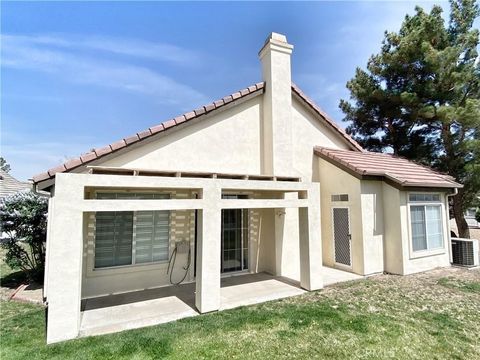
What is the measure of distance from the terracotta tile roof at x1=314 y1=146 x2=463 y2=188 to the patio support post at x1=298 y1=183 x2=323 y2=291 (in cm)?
351

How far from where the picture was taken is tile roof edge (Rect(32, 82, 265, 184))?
27.7ft

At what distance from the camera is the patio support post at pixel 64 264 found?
20.6ft

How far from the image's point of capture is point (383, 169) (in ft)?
43.2

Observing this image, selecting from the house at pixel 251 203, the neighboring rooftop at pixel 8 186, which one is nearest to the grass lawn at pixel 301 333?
the house at pixel 251 203

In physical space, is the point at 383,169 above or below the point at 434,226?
above


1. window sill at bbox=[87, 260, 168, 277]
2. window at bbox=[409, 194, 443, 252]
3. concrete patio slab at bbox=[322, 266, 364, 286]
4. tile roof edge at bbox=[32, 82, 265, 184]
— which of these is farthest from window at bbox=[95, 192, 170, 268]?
window at bbox=[409, 194, 443, 252]

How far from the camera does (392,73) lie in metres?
19.3

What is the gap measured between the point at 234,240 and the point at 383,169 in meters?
8.23

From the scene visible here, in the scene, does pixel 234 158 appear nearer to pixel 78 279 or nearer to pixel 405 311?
pixel 78 279

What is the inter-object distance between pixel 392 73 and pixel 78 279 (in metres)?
22.4

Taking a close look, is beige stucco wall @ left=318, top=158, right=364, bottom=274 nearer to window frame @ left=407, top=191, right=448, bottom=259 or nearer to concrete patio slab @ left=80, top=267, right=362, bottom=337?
concrete patio slab @ left=80, top=267, right=362, bottom=337

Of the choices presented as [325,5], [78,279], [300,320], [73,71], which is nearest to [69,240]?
[78,279]

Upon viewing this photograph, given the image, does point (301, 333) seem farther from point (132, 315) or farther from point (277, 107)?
point (277, 107)

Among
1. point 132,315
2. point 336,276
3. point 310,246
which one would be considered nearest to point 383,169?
point 336,276
